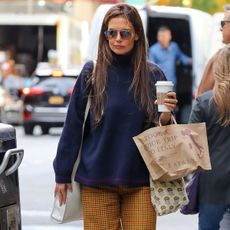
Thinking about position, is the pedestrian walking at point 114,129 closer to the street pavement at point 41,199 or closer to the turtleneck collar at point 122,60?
the turtleneck collar at point 122,60

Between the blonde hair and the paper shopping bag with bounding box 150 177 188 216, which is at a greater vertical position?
the blonde hair

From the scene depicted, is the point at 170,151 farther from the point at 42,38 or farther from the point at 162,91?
the point at 42,38

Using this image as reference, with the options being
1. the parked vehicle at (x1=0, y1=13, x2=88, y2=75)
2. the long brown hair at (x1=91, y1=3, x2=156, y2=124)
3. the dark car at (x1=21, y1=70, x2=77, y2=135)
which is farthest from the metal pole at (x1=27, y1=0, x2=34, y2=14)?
the long brown hair at (x1=91, y1=3, x2=156, y2=124)

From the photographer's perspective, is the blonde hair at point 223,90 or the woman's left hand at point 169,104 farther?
the blonde hair at point 223,90

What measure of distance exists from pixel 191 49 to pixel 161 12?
75 centimetres

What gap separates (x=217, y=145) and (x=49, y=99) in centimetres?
1584

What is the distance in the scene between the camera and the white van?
39.6 ft

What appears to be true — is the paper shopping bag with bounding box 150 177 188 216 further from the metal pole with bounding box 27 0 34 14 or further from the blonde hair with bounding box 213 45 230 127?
the metal pole with bounding box 27 0 34 14

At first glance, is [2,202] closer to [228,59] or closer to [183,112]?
[228,59]

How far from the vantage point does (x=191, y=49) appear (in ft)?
43.5

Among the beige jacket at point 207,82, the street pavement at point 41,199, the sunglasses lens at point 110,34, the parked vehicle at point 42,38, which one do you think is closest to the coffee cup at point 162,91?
the sunglasses lens at point 110,34

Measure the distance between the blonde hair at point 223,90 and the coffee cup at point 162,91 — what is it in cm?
81

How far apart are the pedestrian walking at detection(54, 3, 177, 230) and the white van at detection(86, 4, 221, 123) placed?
6803 mm

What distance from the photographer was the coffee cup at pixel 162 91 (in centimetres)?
446
